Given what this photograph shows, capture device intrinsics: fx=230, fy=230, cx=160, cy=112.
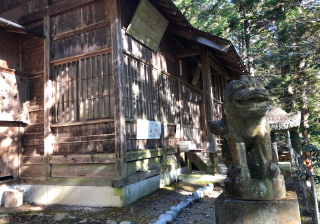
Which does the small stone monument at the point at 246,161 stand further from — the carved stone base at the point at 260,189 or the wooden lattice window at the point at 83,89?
the wooden lattice window at the point at 83,89

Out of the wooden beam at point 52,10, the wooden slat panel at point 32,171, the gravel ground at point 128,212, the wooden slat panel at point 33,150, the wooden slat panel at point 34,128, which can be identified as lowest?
the gravel ground at point 128,212

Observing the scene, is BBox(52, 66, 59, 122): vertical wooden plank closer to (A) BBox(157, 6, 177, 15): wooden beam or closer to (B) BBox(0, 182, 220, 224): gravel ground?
(B) BBox(0, 182, 220, 224): gravel ground

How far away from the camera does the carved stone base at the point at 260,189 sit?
9.65 ft

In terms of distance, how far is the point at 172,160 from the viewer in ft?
29.1

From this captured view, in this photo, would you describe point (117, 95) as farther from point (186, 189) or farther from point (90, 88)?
point (186, 189)

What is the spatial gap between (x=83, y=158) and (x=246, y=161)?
4.37 meters

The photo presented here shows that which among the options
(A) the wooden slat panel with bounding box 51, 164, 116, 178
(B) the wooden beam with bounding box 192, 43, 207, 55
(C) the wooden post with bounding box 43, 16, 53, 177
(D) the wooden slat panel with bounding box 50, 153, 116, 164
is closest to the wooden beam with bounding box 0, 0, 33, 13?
(C) the wooden post with bounding box 43, 16, 53, 177

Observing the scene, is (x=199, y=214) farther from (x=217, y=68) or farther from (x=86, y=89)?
(x=217, y=68)

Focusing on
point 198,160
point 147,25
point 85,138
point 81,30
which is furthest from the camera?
point 198,160

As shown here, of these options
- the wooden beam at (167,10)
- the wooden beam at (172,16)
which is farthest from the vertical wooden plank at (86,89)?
the wooden beam at (172,16)

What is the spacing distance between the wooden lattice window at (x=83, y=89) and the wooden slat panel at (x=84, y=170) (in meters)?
1.29

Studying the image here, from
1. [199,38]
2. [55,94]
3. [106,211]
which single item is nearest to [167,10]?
[199,38]

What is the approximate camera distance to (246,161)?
312 centimetres

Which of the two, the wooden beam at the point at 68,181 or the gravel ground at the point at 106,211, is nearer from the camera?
the gravel ground at the point at 106,211
